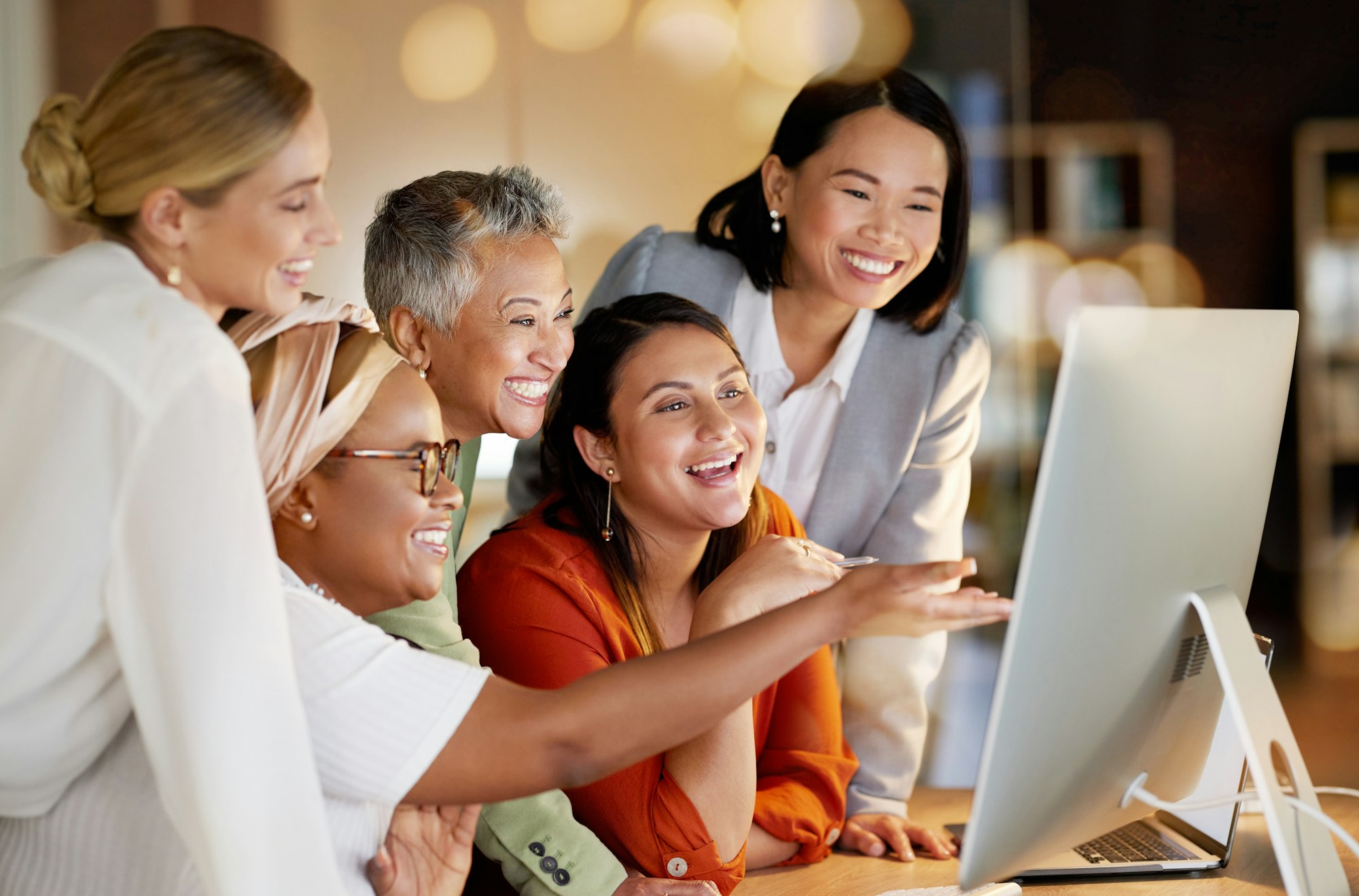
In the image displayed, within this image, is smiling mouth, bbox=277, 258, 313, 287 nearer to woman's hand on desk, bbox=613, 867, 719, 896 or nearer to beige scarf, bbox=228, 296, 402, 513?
beige scarf, bbox=228, 296, 402, 513

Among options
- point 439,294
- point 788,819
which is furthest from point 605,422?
point 788,819

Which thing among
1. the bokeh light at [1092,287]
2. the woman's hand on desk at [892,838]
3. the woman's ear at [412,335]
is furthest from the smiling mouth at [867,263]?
the bokeh light at [1092,287]

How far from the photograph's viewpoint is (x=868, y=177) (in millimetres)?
2098

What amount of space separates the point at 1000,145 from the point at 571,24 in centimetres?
170

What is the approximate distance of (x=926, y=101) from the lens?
6.86 ft

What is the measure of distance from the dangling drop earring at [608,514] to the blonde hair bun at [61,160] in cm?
91

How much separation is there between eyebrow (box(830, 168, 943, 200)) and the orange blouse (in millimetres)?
797

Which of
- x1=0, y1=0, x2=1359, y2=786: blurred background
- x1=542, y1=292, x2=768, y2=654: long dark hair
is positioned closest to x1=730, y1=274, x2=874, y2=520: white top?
x1=542, y1=292, x2=768, y2=654: long dark hair

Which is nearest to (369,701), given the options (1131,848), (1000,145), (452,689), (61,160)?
(452,689)

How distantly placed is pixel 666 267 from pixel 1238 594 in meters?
1.30

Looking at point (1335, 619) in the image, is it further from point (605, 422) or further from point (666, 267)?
point (605, 422)

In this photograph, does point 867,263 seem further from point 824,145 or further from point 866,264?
point 824,145

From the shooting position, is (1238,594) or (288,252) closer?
(288,252)

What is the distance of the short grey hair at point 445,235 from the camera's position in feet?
5.28
